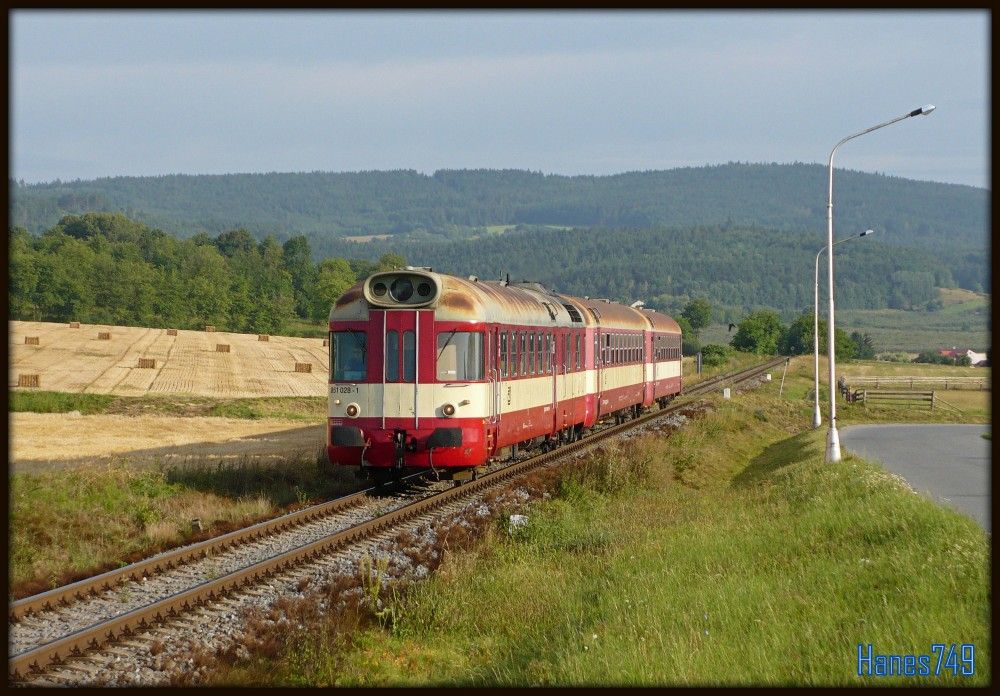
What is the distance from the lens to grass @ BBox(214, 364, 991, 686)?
948 cm

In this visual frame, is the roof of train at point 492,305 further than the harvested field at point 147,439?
No

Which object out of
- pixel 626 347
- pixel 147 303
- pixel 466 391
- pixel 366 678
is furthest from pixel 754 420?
pixel 147 303

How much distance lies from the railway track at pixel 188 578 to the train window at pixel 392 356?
225 cm

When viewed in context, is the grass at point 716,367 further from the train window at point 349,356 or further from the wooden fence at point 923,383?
the train window at point 349,356

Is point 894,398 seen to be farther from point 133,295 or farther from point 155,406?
point 133,295

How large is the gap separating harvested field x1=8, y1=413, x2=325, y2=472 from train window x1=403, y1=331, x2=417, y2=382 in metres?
6.44

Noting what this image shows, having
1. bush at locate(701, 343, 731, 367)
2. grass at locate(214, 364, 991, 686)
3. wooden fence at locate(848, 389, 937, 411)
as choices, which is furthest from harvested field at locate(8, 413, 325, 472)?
bush at locate(701, 343, 731, 367)

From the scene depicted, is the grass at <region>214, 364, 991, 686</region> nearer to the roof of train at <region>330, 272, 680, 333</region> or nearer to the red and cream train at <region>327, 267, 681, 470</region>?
the red and cream train at <region>327, 267, 681, 470</region>

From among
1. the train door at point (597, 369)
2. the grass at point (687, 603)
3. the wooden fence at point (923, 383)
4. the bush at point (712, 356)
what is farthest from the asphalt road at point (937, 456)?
the bush at point (712, 356)

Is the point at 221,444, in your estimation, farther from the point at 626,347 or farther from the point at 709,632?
the point at 709,632

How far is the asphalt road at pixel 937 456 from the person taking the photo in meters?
20.4

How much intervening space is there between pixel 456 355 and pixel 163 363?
45.6m

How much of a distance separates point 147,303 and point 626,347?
78596 millimetres

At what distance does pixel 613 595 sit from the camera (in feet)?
40.4
